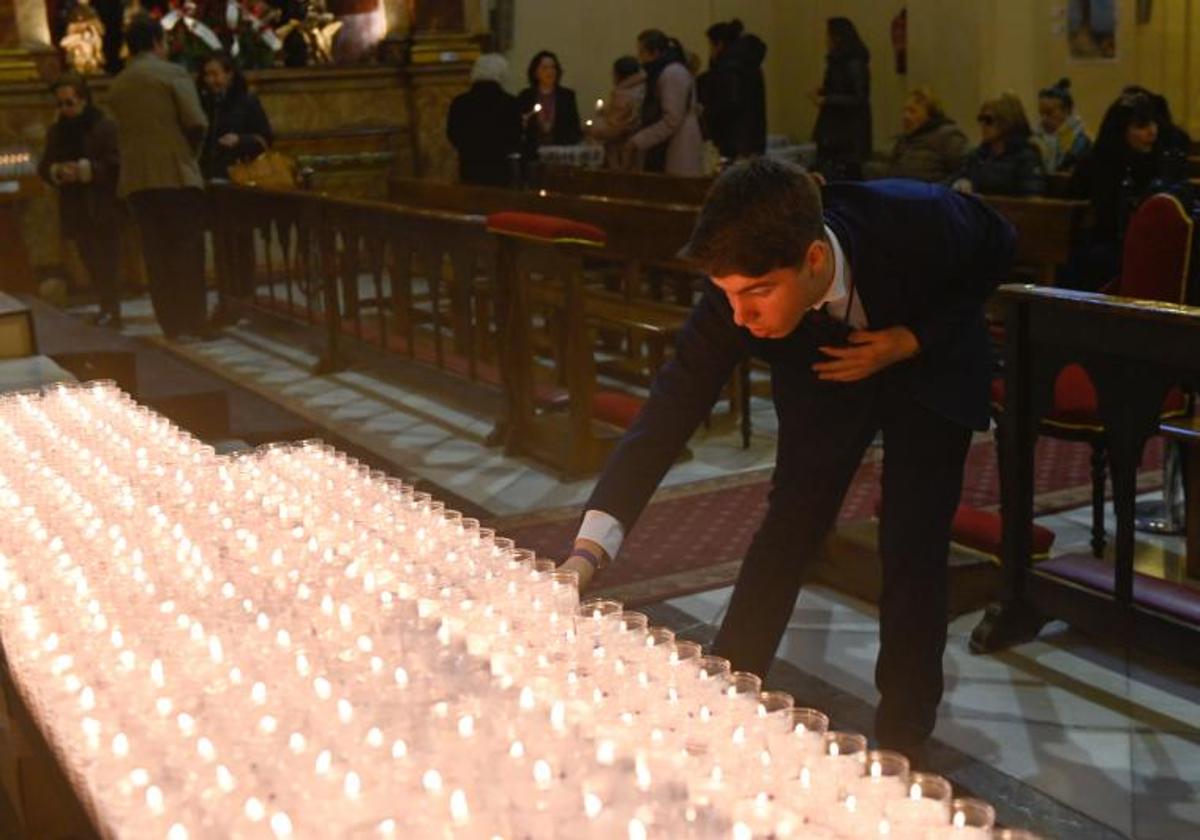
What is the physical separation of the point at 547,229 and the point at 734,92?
624 cm

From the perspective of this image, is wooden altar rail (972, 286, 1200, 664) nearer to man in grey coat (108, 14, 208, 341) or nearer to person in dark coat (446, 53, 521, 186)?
man in grey coat (108, 14, 208, 341)

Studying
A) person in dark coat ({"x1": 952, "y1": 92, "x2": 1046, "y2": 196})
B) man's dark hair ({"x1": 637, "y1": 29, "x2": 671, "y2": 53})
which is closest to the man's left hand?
person in dark coat ({"x1": 952, "y1": 92, "x2": 1046, "y2": 196})

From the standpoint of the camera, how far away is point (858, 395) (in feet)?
11.7

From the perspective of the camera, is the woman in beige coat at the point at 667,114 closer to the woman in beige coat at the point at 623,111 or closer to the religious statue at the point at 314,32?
the woman in beige coat at the point at 623,111

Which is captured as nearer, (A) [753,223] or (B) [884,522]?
(A) [753,223]

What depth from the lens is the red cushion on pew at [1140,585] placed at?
175 inches

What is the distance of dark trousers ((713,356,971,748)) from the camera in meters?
3.59

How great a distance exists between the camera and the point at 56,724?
7.18 feet

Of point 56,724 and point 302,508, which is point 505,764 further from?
point 302,508

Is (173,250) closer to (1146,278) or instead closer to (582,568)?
(1146,278)

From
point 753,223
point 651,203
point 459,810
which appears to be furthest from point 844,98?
point 459,810

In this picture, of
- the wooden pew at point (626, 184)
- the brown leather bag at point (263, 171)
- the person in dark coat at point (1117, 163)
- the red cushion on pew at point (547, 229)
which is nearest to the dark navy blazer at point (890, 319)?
the red cushion on pew at point (547, 229)

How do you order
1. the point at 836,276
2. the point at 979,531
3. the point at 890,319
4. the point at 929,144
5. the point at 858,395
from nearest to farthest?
the point at 836,276 → the point at 890,319 → the point at 858,395 → the point at 979,531 → the point at 929,144

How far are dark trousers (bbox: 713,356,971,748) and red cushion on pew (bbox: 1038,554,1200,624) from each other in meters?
0.99
